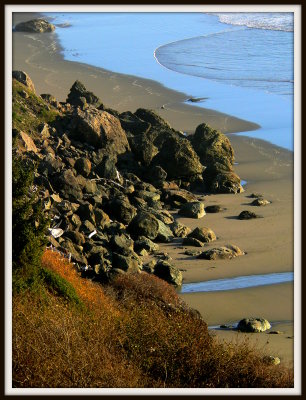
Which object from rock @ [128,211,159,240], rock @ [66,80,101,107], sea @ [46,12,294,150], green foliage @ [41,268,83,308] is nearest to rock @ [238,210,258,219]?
rock @ [128,211,159,240]

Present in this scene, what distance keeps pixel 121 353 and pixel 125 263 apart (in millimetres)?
6925

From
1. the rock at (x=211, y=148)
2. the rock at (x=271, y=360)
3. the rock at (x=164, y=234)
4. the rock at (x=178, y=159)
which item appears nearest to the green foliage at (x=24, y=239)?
the rock at (x=271, y=360)

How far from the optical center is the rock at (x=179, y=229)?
25922 millimetres

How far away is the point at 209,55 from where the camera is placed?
177 feet

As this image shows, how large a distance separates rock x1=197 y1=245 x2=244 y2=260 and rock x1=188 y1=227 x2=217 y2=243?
0.98 m

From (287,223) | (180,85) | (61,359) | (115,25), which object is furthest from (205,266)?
(115,25)

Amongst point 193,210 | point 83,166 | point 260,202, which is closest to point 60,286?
point 193,210

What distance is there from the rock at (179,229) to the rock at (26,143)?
5431mm

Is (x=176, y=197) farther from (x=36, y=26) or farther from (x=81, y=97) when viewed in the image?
(x=36, y=26)

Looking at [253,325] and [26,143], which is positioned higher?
[26,143]

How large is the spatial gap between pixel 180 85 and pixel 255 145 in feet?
39.6

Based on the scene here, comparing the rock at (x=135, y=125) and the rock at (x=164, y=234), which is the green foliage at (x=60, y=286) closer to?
the rock at (x=164, y=234)

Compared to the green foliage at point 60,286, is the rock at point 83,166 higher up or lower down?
higher up

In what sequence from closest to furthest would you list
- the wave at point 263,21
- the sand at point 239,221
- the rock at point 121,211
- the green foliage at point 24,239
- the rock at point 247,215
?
the green foliage at point 24,239
the sand at point 239,221
the rock at point 121,211
the rock at point 247,215
the wave at point 263,21
